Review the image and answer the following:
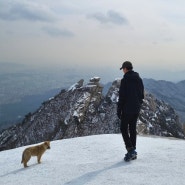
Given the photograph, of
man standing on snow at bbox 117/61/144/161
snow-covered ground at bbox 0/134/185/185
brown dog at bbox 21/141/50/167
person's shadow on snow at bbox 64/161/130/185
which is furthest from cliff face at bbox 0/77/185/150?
person's shadow on snow at bbox 64/161/130/185

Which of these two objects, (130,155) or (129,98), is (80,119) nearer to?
(130,155)

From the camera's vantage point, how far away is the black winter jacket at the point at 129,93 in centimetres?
1509

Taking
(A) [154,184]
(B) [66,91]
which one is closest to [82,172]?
(A) [154,184]

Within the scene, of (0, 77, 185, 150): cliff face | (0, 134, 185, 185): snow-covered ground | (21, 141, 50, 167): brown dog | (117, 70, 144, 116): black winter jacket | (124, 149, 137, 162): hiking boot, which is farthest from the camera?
(0, 77, 185, 150): cliff face

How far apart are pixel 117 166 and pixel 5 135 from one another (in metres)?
56.5

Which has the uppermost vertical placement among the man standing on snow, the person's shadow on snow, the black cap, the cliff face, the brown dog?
the black cap

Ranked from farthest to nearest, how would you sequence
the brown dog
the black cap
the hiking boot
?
the brown dog, the hiking boot, the black cap

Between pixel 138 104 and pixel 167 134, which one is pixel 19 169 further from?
pixel 167 134

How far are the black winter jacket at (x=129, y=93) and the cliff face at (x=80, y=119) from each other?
4125 centimetres

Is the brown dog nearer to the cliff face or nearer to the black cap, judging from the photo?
the black cap

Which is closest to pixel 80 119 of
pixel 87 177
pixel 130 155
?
pixel 130 155

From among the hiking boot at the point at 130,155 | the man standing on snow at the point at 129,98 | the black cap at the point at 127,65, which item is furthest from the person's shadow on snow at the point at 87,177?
the black cap at the point at 127,65

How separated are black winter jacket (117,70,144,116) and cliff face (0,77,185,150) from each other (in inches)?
1624

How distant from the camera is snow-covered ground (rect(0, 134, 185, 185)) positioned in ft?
44.0
